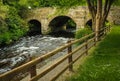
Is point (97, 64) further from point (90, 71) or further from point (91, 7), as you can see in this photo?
point (91, 7)

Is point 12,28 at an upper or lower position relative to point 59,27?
upper

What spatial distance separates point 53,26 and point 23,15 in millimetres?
6535

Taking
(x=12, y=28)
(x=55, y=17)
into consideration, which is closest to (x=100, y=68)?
(x=12, y=28)

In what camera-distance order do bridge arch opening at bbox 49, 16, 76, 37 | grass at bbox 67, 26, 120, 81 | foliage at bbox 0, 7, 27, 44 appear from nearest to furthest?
1. grass at bbox 67, 26, 120, 81
2. foliage at bbox 0, 7, 27, 44
3. bridge arch opening at bbox 49, 16, 76, 37

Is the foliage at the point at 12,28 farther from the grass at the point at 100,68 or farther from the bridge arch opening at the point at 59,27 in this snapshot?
the grass at the point at 100,68

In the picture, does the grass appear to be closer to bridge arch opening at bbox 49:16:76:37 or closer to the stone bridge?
the stone bridge

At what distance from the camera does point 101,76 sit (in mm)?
9305

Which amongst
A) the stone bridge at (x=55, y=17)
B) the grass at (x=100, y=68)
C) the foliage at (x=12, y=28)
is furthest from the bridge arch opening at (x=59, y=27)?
the grass at (x=100, y=68)

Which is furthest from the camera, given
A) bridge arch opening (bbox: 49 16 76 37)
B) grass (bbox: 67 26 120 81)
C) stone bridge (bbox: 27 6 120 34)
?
bridge arch opening (bbox: 49 16 76 37)

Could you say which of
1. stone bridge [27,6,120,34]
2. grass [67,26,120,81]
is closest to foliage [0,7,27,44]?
stone bridge [27,6,120,34]

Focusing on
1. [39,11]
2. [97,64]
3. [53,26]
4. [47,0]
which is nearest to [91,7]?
[47,0]

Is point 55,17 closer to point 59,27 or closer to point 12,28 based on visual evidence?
point 59,27

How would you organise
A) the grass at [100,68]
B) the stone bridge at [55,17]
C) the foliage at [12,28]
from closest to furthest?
the grass at [100,68]
the foliage at [12,28]
the stone bridge at [55,17]

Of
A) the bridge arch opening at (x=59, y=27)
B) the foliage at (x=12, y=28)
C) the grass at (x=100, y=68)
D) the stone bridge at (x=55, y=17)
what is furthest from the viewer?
the bridge arch opening at (x=59, y=27)
